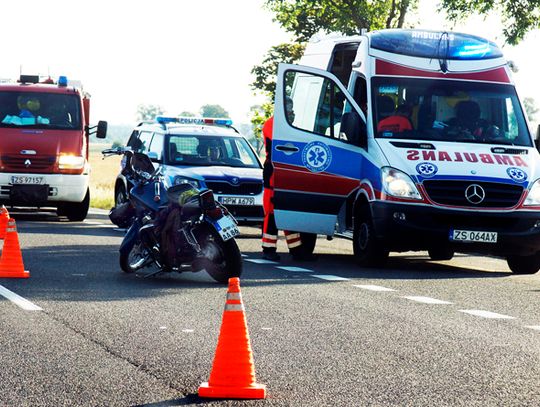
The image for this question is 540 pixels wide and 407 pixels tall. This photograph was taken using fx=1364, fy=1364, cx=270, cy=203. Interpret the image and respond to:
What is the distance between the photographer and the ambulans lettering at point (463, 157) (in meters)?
15.1

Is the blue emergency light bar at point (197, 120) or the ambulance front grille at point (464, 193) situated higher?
the ambulance front grille at point (464, 193)

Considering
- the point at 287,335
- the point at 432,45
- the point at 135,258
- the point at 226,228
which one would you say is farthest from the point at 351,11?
the point at 287,335

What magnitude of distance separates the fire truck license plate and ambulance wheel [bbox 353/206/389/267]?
972 cm

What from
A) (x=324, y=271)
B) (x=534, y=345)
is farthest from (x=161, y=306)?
(x=324, y=271)

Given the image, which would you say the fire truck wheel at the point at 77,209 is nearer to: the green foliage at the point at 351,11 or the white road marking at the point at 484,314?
the white road marking at the point at 484,314

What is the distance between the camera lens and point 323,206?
15938 mm

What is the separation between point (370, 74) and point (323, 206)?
1641 millimetres

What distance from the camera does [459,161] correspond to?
1513cm

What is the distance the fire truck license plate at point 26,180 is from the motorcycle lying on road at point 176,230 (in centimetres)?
1031

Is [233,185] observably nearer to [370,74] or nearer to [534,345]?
[370,74]

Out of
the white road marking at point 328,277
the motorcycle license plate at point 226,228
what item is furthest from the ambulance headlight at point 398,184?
the motorcycle license plate at point 226,228

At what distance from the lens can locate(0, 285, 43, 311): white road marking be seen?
11023 millimetres

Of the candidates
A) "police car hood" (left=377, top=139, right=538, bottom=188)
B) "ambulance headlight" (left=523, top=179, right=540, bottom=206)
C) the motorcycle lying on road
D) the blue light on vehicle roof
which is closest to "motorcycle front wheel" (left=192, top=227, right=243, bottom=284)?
the motorcycle lying on road

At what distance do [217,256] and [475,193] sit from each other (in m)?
3.41
